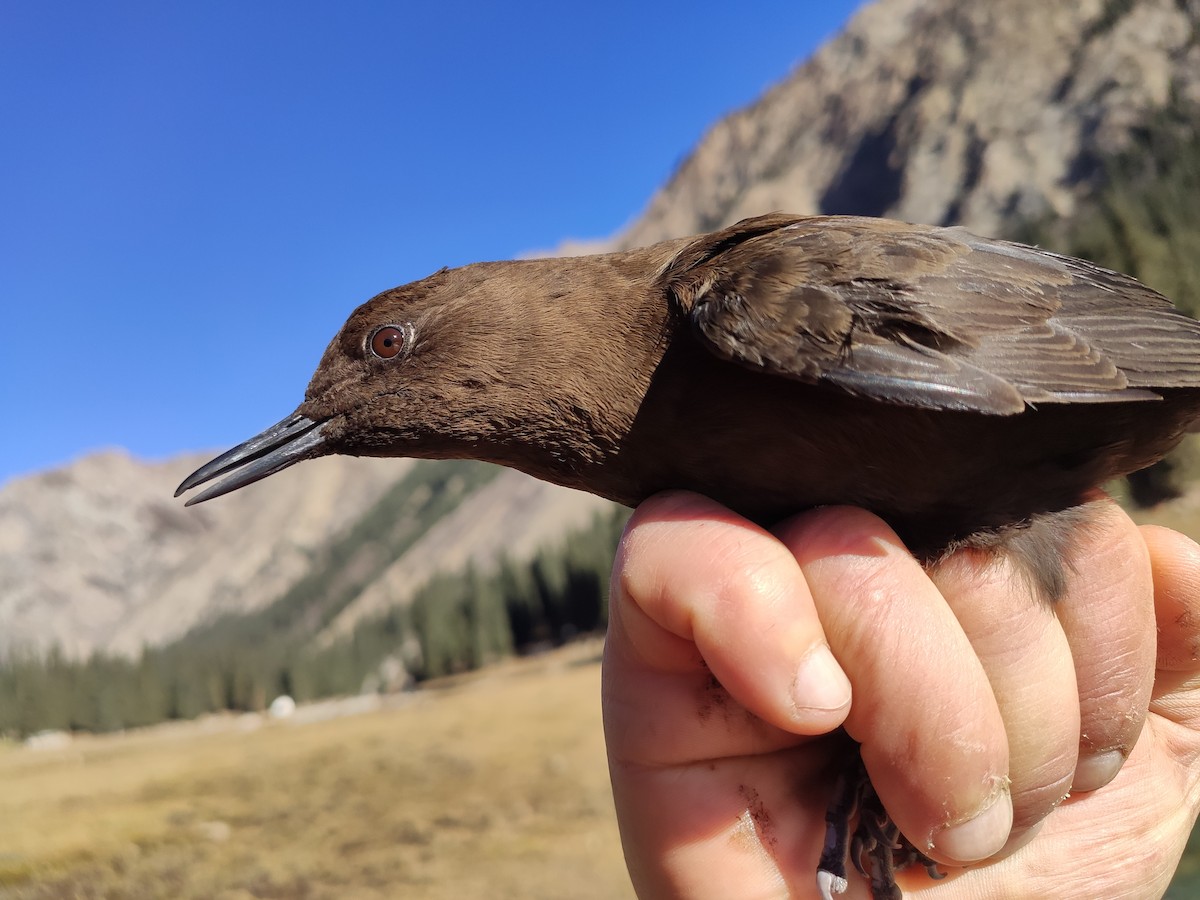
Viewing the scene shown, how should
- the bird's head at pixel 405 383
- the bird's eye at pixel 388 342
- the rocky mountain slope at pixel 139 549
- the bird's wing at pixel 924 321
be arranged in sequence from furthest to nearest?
the rocky mountain slope at pixel 139 549, the bird's eye at pixel 388 342, the bird's head at pixel 405 383, the bird's wing at pixel 924 321

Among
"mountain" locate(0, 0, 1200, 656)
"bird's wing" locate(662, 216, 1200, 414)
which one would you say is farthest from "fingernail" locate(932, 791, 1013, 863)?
"mountain" locate(0, 0, 1200, 656)

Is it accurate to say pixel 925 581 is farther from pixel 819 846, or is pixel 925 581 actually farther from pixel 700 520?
pixel 819 846

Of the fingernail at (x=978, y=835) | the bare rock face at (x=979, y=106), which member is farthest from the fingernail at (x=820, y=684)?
the bare rock face at (x=979, y=106)

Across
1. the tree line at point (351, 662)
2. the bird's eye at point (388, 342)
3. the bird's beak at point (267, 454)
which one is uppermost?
the bird's eye at point (388, 342)

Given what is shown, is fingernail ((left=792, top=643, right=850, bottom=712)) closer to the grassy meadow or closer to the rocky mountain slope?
the grassy meadow

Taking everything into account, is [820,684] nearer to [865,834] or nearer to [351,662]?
[865,834]

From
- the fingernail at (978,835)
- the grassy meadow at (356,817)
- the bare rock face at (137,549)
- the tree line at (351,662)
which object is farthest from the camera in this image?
the bare rock face at (137,549)

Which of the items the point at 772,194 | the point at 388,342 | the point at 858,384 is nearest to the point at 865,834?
the point at 858,384

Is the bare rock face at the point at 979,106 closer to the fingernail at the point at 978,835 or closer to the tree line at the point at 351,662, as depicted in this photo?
the tree line at the point at 351,662
